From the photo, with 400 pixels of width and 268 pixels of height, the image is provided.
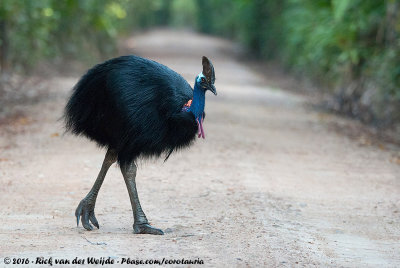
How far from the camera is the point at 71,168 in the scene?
795 centimetres

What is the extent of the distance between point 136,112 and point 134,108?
0.04 meters

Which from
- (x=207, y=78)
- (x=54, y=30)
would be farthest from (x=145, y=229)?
(x=54, y=30)

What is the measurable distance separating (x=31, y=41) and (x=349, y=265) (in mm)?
14439

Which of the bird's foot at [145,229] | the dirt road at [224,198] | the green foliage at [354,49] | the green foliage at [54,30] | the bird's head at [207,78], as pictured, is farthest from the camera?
the green foliage at [54,30]

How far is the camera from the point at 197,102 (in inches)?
203

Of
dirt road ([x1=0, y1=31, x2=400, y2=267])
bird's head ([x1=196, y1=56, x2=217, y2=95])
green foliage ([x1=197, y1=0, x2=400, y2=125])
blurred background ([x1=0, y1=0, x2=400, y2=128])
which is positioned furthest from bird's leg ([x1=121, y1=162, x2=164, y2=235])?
blurred background ([x1=0, y1=0, x2=400, y2=128])

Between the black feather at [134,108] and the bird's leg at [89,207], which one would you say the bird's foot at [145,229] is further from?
the black feather at [134,108]

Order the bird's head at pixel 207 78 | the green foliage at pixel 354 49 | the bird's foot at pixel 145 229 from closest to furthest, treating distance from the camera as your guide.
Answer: the bird's head at pixel 207 78 → the bird's foot at pixel 145 229 → the green foliage at pixel 354 49

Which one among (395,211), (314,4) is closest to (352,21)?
(314,4)

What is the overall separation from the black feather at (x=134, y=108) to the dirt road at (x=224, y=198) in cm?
71

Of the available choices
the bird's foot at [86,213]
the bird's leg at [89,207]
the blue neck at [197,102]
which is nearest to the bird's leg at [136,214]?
the bird's leg at [89,207]

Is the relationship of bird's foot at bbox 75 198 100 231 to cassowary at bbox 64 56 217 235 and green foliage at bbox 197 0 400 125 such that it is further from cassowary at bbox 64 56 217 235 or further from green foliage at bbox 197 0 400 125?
green foliage at bbox 197 0 400 125

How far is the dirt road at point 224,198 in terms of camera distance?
4.87 metres

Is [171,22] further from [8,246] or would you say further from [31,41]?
[8,246]
